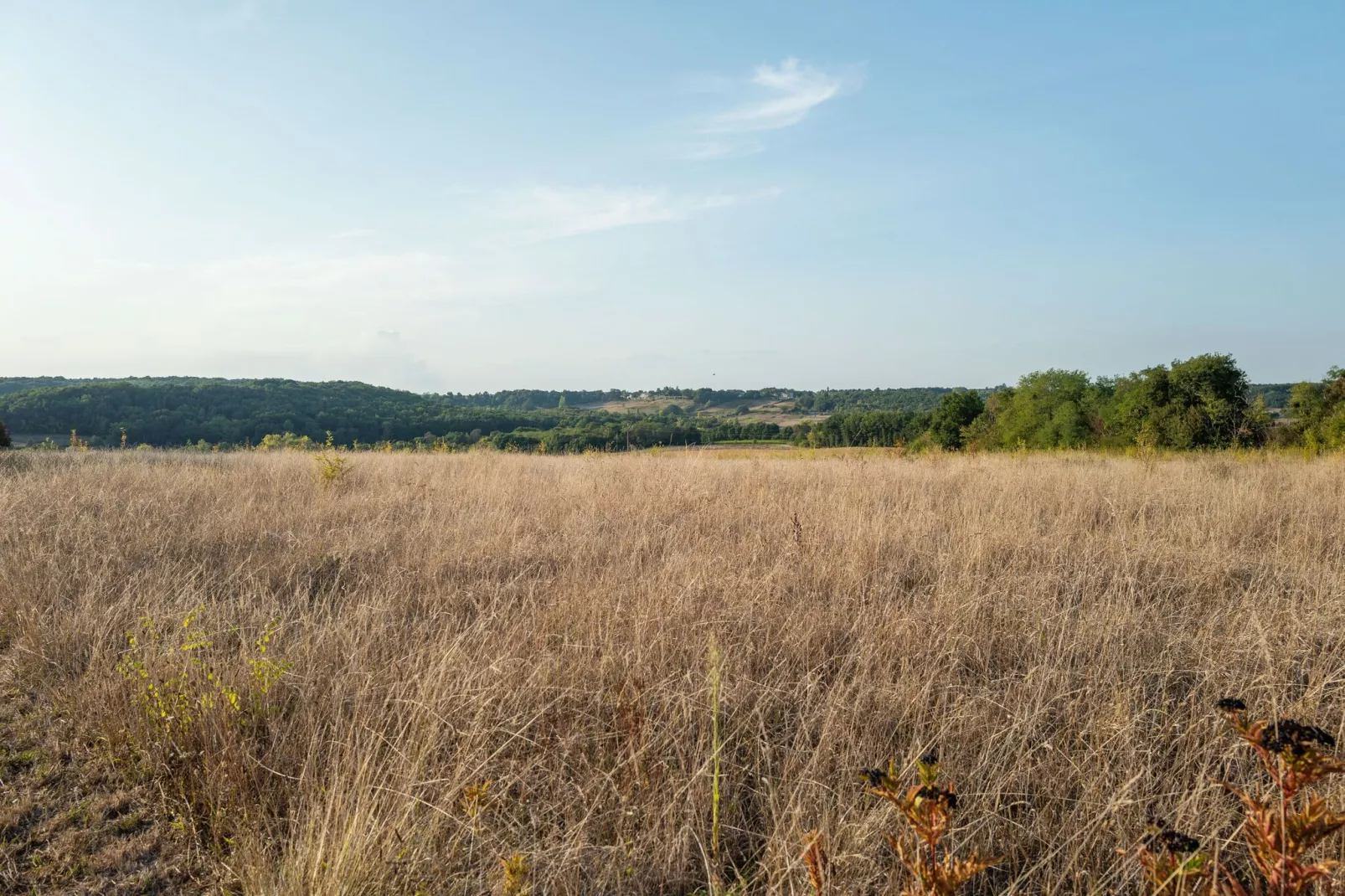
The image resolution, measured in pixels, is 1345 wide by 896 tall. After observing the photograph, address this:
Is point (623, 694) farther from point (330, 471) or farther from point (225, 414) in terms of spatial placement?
point (225, 414)

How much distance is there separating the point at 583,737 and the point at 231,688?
4.97ft

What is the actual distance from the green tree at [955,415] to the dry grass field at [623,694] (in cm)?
5021

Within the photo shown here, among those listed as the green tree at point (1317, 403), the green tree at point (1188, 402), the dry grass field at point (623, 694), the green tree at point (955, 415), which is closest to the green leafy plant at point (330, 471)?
the dry grass field at point (623, 694)

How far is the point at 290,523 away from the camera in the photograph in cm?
628

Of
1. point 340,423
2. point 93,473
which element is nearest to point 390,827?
point 93,473

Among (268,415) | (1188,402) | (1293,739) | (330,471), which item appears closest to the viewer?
(1293,739)

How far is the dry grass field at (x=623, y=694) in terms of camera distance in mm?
2010

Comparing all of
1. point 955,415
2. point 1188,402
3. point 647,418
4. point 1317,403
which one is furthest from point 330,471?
point 955,415

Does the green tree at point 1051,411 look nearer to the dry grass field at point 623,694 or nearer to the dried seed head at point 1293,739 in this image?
the dry grass field at point 623,694

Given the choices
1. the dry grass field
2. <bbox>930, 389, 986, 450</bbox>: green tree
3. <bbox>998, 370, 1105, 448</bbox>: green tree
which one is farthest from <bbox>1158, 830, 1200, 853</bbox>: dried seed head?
<bbox>930, 389, 986, 450</bbox>: green tree

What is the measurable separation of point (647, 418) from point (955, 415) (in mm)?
38711

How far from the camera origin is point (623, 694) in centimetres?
275

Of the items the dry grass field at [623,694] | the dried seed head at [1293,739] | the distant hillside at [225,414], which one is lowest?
the dry grass field at [623,694]

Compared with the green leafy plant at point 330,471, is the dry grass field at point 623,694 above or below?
below
